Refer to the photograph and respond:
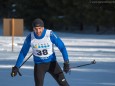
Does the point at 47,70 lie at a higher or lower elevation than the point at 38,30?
lower

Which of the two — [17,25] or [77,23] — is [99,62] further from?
[77,23]

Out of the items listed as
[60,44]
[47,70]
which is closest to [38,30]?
[60,44]

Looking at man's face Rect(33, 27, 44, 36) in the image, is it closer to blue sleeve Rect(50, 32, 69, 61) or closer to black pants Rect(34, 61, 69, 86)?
blue sleeve Rect(50, 32, 69, 61)

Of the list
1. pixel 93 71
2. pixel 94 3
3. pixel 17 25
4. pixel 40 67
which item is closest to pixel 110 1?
pixel 94 3

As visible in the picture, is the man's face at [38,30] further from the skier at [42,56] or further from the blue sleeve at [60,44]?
the blue sleeve at [60,44]

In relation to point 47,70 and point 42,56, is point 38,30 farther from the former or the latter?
point 47,70

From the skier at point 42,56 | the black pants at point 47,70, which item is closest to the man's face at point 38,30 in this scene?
the skier at point 42,56

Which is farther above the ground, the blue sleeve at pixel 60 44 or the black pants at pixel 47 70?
the blue sleeve at pixel 60 44

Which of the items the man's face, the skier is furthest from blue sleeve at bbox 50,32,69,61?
the man's face

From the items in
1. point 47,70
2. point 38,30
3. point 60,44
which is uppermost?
point 38,30

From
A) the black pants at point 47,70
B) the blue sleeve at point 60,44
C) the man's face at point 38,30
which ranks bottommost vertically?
the black pants at point 47,70

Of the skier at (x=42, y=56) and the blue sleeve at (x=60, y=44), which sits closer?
the blue sleeve at (x=60, y=44)


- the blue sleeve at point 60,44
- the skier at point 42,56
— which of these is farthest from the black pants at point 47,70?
the blue sleeve at point 60,44

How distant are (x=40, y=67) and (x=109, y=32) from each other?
33.9 meters
